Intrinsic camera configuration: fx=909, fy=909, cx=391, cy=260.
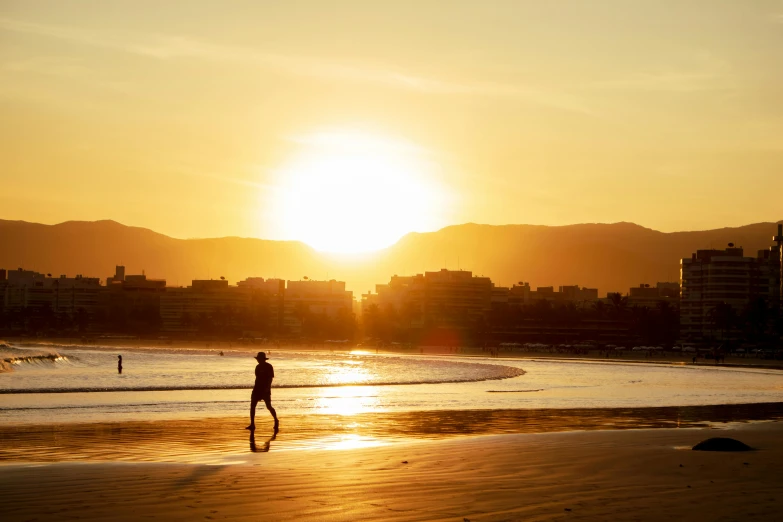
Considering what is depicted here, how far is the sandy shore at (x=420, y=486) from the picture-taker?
10.3 meters

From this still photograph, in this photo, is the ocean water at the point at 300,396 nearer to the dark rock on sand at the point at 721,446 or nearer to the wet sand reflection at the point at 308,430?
the wet sand reflection at the point at 308,430

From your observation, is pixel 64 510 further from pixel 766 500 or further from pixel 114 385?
pixel 114 385

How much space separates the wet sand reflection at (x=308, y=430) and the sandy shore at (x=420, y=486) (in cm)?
183

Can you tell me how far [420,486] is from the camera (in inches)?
481

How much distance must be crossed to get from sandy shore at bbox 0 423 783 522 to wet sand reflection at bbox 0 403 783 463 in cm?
183

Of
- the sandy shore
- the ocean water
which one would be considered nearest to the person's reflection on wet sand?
the sandy shore

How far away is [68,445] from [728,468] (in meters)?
12.6

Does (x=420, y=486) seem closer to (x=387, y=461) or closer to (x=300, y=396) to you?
(x=387, y=461)

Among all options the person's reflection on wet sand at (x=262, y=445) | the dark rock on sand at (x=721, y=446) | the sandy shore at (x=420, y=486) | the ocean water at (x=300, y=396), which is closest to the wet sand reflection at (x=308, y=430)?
the person's reflection on wet sand at (x=262, y=445)

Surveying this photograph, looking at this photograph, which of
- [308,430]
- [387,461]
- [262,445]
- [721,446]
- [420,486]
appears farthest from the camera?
[308,430]

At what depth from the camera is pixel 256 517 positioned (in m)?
10.1

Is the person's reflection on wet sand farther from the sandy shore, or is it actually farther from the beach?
the sandy shore

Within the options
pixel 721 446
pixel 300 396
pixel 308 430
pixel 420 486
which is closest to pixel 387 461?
pixel 420 486

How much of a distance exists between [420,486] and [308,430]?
1014 cm
